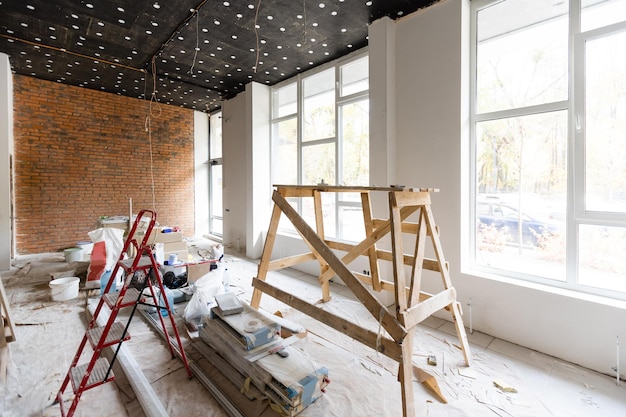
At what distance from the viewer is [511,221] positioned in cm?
305

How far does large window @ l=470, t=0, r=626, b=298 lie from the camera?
8.11 ft

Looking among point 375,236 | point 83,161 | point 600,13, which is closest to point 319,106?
point 375,236

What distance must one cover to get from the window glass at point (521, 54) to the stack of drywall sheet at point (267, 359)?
10.0 feet

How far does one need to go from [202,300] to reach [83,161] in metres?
5.65

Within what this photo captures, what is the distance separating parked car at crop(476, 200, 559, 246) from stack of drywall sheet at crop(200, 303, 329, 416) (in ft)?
7.68

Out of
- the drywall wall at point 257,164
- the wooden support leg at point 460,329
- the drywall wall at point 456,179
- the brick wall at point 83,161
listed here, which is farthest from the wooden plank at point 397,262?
the brick wall at point 83,161

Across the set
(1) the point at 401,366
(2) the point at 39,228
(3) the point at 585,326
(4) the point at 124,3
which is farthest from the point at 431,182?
(2) the point at 39,228

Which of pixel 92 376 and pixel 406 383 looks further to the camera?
pixel 92 376

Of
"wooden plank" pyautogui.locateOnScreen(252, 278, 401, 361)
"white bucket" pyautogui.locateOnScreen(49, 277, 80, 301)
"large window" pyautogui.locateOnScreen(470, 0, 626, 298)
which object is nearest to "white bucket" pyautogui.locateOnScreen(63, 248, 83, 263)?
"white bucket" pyautogui.locateOnScreen(49, 277, 80, 301)

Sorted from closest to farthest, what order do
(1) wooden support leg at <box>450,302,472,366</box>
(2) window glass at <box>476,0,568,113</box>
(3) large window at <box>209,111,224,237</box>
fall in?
(1) wooden support leg at <box>450,302,472,366</box> < (2) window glass at <box>476,0,568,113</box> < (3) large window at <box>209,111,224,237</box>

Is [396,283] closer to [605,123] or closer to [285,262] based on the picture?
[285,262]

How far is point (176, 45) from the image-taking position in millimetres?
4469

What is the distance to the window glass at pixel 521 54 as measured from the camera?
2730mm

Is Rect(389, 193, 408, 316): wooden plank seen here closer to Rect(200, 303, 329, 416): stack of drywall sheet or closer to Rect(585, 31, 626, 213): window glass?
Rect(200, 303, 329, 416): stack of drywall sheet
